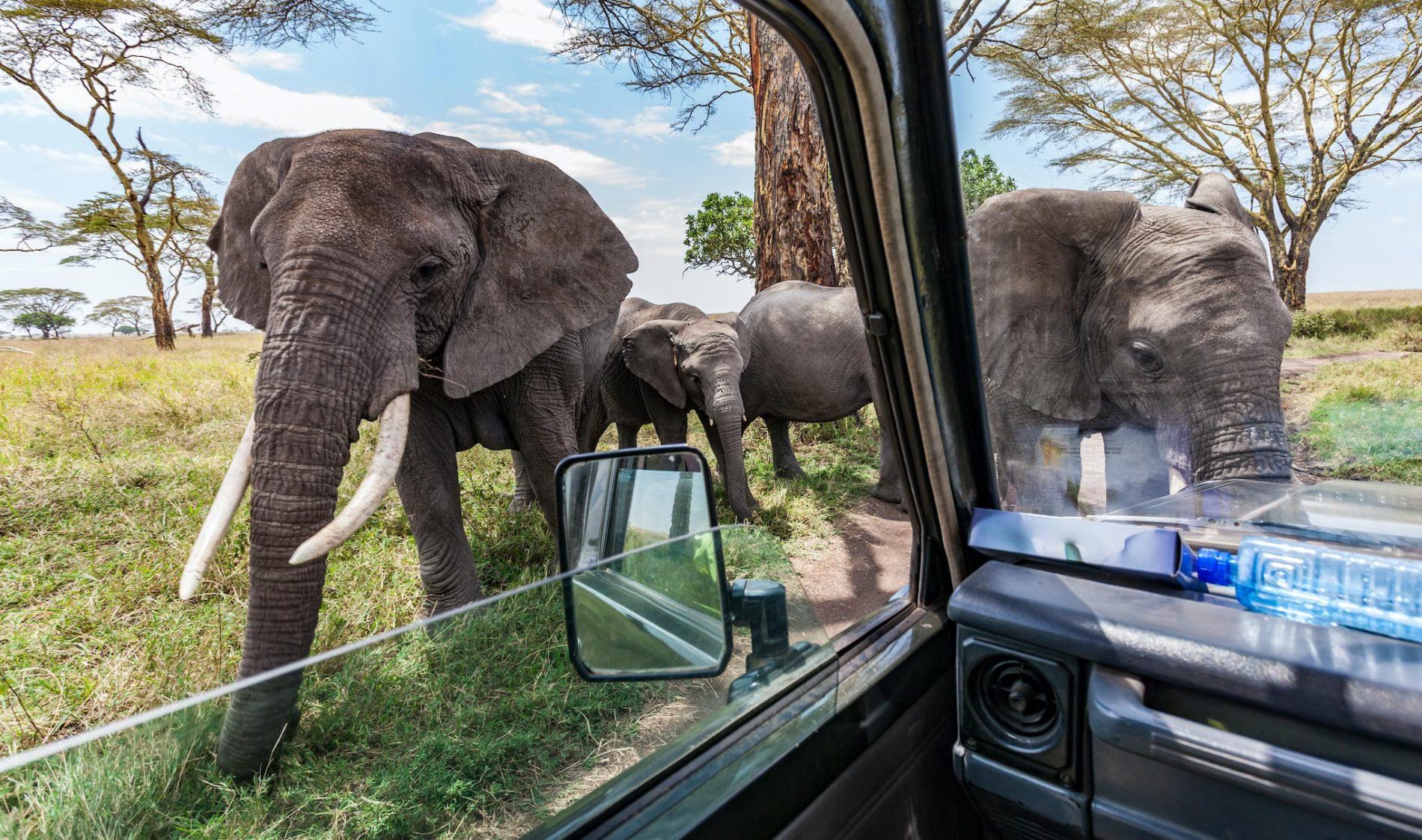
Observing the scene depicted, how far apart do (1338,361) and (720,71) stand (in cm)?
951

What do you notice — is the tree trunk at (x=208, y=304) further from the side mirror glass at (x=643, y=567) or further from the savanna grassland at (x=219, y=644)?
the side mirror glass at (x=643, y=567)

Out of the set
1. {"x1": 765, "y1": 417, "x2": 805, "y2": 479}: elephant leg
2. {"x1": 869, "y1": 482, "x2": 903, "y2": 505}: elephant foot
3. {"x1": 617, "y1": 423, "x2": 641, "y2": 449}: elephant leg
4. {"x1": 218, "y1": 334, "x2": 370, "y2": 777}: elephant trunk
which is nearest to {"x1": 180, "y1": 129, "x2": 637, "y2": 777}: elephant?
{"x1": 218, "y1": 334, "x2": 370, "y2": 777}: elephant trunk

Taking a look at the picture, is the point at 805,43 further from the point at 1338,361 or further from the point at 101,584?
the point at 101,584

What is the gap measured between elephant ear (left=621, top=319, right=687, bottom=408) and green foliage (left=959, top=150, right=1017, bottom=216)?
4472 mm

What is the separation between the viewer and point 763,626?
3.50 ft

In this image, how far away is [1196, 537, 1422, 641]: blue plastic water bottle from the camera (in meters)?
0.79

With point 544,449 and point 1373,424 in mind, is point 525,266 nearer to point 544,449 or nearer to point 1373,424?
point 544,449

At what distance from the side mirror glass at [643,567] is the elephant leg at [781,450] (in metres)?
6.05

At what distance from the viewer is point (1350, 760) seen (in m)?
0.75

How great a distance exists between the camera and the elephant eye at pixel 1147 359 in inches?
100

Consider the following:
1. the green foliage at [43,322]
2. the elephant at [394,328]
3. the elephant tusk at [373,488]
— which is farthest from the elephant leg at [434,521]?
the green foliage at [43,322]

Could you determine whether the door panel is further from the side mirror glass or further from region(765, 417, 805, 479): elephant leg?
region(765, 417, 805, 479): elephant leg

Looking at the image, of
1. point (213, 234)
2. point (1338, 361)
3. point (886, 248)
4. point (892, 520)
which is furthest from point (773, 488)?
point (886, 248)

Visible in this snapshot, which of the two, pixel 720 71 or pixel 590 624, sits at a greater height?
pixel 720 71
